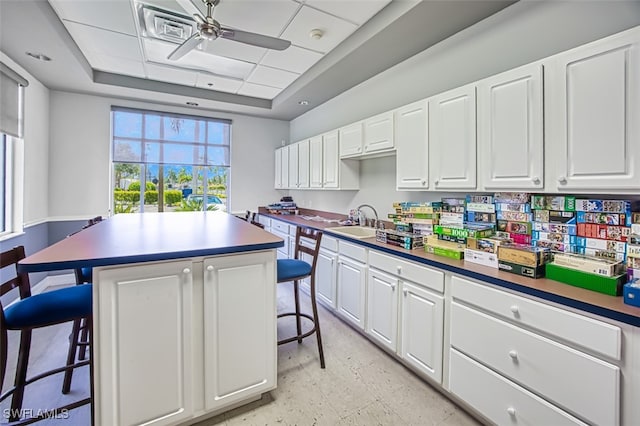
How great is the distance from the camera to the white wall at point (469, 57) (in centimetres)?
179

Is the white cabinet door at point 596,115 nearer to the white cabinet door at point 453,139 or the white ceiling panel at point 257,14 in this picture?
the white cabinet door at point 453,139

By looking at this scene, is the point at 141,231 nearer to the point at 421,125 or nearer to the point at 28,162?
the point at 421,125

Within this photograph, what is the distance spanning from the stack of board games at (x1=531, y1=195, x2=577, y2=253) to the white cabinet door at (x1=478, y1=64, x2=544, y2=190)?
15 centimetres

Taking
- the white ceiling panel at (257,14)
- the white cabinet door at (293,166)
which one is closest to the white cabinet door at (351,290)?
the white cabinet door at (293,166)

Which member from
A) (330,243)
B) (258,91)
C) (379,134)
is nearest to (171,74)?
(258,91)

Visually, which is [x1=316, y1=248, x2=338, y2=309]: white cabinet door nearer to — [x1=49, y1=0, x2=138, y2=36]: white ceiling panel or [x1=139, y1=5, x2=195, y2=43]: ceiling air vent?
[x1=139, y1=5, x2=195, y2=43]: ceiling air vent

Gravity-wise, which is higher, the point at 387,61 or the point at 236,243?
the point at 387,61

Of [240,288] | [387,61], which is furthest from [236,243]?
[387,61]

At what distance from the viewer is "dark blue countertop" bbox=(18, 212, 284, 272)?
134cm

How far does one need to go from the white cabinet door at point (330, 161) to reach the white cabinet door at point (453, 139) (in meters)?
1.45

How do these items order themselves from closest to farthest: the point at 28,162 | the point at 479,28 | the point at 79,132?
the point at 479,28
the point at 28,162
the point at 79,132

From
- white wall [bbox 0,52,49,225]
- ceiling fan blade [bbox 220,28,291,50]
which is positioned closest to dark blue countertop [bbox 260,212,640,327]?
ceiling fan blade [bbox 220,28,291,50]

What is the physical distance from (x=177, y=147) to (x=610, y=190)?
5.22 metres

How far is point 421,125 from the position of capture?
8.08 feet
